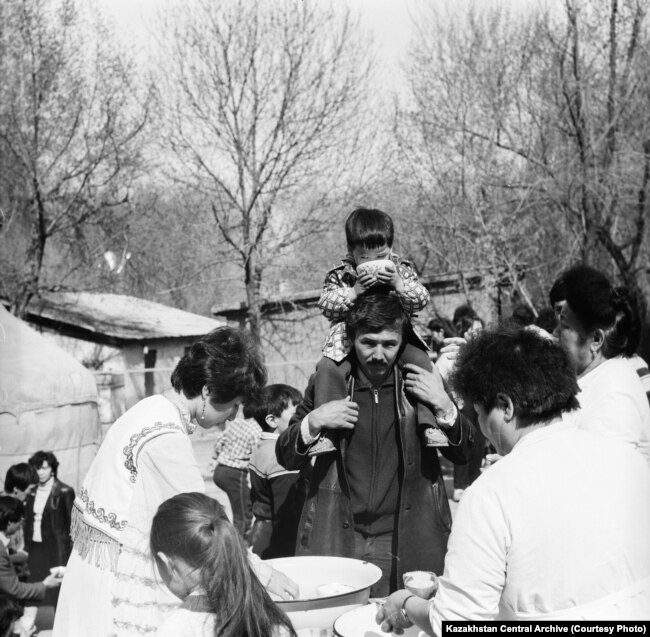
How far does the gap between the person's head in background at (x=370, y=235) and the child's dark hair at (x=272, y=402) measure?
2.11m

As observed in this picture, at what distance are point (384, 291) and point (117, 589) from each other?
1.54m

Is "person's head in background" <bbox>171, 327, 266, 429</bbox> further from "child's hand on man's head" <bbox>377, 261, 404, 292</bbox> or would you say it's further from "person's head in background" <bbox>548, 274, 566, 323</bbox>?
"person's head in background" <bbox>548, 274, 566, 323</bbox>

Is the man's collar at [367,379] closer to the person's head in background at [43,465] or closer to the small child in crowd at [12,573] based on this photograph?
the small child in crowd at [12,573]

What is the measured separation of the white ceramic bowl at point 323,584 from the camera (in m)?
2.30

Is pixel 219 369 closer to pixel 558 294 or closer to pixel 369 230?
pixel 369 230

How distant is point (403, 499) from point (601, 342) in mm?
955

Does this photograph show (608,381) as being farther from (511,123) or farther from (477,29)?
(477,29)

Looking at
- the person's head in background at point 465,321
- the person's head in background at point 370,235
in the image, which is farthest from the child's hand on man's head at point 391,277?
the person's head in background at point 465,321

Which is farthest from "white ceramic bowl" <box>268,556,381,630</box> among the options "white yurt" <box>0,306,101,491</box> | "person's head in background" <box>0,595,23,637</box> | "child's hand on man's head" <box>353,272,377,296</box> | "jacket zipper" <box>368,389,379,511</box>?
"white yurt" <box>0,306,101,491</box>

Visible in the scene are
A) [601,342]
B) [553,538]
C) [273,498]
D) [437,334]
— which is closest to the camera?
[553,538]

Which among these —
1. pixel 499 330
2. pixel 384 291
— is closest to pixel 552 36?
pixel 384 291

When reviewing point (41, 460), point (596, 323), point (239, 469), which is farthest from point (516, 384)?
point (41, 460)

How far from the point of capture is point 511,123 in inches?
628

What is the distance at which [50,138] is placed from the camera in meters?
20.8
